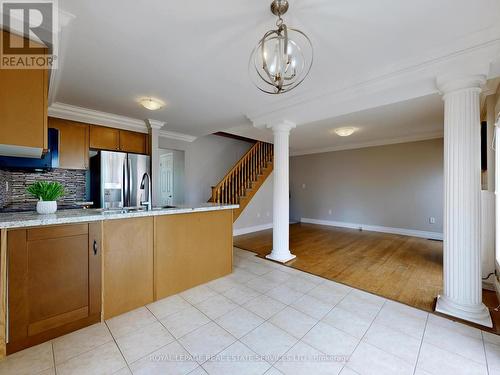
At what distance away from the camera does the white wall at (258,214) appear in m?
5.59

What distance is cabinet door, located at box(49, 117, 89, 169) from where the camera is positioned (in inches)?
132

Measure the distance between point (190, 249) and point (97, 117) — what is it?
112 inches

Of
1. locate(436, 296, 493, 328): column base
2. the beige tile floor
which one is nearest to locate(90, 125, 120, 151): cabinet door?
the beige tile floor

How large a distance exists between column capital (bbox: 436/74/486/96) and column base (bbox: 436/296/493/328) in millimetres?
1986

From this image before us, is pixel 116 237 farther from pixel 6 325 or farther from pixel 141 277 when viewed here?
pixel 6 325

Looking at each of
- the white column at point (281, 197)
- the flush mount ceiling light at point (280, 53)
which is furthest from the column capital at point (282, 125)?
the flush mount ceiling light at point (280, 53)

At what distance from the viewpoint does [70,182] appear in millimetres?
3617

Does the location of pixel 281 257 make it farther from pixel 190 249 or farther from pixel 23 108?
pixel 23 108

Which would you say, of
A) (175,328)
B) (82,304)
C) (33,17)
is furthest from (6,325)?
(33,17)

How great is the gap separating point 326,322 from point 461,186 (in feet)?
5.76

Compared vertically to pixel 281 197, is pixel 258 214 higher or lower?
lower

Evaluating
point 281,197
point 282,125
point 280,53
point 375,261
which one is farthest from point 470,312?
point 282,125

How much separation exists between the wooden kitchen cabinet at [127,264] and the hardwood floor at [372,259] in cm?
210

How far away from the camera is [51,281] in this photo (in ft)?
5.65
